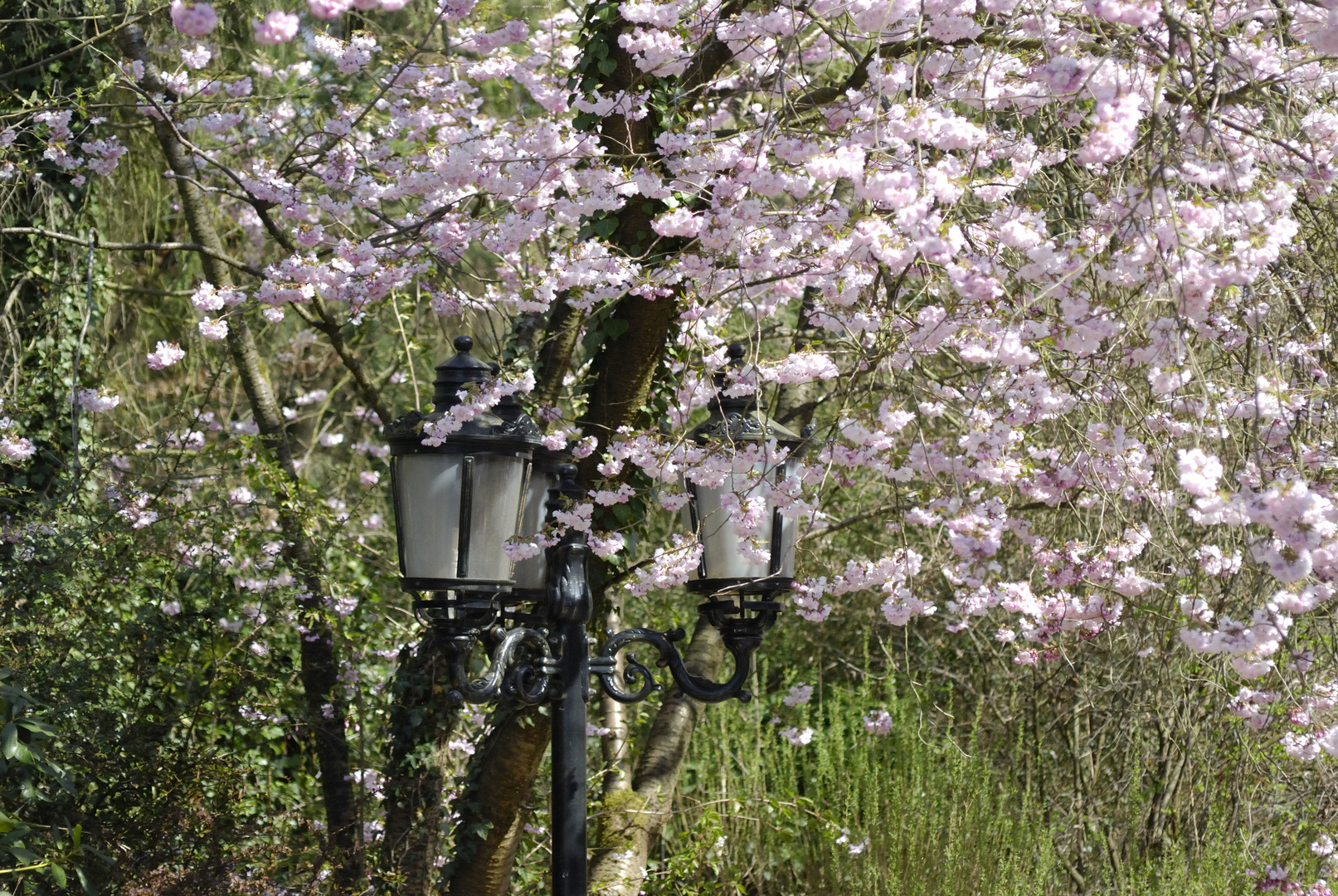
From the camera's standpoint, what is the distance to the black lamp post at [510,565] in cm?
259

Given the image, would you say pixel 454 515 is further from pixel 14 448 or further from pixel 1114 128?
pixel 14 448

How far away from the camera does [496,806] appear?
3.72 metres

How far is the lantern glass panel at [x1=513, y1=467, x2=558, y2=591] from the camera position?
112 inches

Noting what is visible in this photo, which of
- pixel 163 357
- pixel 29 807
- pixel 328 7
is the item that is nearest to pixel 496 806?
pixel 29 807

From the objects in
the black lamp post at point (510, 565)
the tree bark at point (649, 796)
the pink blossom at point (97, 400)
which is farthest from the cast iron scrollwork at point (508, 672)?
the pink blossom at point (97, 400)

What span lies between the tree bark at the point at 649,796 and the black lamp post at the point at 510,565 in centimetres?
174

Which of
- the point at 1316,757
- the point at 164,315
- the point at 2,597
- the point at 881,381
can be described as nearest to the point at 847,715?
the point at 1316,757

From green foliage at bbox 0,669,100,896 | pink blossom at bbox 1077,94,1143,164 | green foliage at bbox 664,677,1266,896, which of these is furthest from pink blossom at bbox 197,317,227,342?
pink blossom at bbox 1077,94,1143,164

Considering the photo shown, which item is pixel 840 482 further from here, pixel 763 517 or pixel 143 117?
pixel 143 117

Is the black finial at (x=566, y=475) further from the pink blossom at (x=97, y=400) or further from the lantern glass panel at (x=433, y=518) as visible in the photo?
the pink blossom at (x=97, y=400)

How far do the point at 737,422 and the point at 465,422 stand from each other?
606mm

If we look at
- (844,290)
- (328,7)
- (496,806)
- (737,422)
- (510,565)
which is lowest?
(496,806)

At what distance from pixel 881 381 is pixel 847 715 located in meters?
3.29

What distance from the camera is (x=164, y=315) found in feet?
22.6
